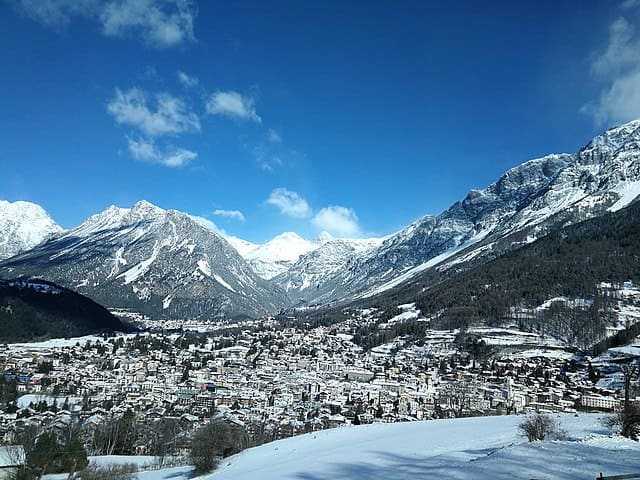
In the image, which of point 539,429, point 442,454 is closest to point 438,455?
point 442,454

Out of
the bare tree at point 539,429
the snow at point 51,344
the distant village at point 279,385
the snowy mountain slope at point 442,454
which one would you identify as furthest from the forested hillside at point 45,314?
the bare tree at point 539,429

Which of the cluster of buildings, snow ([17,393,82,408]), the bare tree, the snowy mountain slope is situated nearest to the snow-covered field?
the snowy mountain slope

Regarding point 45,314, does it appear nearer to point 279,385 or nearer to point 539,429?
point 279,385

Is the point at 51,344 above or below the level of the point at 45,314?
below

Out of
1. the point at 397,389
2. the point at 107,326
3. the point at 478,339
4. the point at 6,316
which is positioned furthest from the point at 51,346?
the point at 478,339

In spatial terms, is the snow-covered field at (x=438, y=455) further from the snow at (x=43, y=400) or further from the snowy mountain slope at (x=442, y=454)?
the snow at (x=43, y=400)

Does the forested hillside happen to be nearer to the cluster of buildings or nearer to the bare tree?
the cluster of buildings
